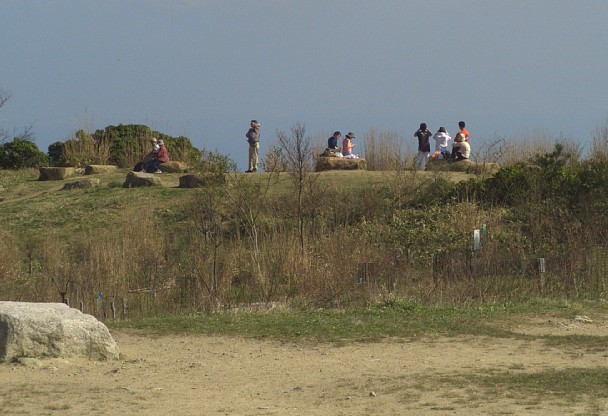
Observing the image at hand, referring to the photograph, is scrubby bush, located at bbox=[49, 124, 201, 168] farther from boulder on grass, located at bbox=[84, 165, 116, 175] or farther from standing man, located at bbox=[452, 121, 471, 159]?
standing man, located at bbox=[452, 121, 471, 159]

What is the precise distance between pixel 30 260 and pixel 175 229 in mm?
3960

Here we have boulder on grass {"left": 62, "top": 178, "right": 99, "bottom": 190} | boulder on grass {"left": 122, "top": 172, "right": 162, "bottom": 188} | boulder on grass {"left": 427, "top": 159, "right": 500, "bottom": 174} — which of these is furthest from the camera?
boulder on grass {"left": 62, "top": 178, "right": 99, "bottom": 190}

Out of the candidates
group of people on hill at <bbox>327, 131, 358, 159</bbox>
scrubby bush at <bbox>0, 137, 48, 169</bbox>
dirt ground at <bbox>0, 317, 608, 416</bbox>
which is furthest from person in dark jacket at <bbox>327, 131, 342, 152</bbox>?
dirt ground at <bbox>0, 317, 608, 416</bbox>

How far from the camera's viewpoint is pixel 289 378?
33.2 ft

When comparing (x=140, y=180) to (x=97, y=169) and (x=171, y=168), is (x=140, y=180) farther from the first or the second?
(x=97, y=169)

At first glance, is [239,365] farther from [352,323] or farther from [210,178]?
[210,178]

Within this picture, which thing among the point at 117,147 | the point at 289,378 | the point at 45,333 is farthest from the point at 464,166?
the point at 45,333

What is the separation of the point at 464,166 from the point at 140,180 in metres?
9.41

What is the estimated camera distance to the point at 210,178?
22688 mm

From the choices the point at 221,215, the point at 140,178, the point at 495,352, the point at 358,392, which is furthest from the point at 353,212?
the point at 358,392

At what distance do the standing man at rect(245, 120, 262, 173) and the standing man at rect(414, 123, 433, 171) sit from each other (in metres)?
4.66

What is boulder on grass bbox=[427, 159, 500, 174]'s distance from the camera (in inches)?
1187

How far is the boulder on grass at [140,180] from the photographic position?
104 ft

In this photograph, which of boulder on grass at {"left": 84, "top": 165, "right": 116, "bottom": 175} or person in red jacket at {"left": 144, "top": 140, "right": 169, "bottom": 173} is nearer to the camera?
person in red jacket at {"left": 144, "top": 140, "right": 169, "bottom": 173}
